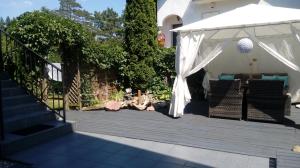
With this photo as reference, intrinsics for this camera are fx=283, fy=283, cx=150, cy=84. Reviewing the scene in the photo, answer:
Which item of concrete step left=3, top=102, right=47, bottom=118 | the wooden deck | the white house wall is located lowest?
the wooden deck

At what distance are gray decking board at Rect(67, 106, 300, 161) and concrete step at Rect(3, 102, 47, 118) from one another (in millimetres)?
902

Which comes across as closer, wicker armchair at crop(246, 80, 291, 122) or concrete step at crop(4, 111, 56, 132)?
concrete step at crop(4, 111, 56, 132)

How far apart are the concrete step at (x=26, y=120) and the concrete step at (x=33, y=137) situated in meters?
0.14

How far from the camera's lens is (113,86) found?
9.13 meters

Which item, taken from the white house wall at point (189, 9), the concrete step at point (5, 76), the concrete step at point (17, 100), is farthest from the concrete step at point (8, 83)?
the white house wall at point (189, 9)

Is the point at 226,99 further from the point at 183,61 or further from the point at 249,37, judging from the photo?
the point at 249,37

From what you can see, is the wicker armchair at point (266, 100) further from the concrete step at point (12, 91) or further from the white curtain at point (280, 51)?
the concrete step at point (12, 91)

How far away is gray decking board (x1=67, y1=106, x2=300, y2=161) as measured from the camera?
4566mm

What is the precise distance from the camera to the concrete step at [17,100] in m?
5.19

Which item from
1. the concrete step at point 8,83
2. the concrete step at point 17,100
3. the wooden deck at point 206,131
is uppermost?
the concrete step at point 8,83

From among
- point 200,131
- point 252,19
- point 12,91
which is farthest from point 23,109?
point 252,19

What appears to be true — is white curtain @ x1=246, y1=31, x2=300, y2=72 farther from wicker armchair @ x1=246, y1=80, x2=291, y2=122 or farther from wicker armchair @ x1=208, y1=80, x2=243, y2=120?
wicker armchair @ x1=208, y1=80, x2=243, y2=120

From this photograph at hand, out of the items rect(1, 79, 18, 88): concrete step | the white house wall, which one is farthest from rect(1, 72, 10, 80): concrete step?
the white house wall

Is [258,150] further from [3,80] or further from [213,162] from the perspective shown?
[3,80]
